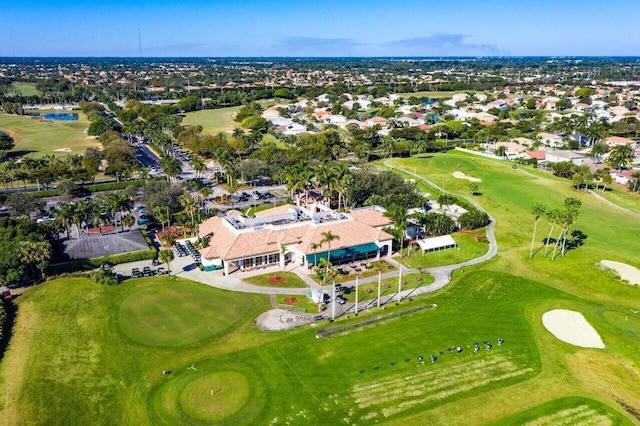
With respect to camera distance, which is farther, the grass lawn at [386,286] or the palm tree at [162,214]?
the palm tree at [162,214]

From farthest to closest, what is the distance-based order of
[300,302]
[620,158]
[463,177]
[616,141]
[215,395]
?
[616,141], [463,177], [620,158], [300,302], [215,395]

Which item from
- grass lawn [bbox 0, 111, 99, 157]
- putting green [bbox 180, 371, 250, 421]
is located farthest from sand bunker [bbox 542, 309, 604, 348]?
grass lawn [bbox 0, 111, 99, 157]

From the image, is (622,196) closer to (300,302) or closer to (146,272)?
(300,302)

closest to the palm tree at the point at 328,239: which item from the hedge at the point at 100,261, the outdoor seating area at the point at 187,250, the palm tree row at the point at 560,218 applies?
the outdoor seating area at the point at 187,250

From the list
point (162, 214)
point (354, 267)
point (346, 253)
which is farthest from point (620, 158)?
point (162, 214)

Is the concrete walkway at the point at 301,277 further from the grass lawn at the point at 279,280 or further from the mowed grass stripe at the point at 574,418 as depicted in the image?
the mowed grass stripe at the point at 574,418

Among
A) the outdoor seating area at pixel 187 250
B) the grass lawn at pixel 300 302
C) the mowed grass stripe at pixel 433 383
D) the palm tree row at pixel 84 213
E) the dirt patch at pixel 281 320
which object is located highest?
the palm tree row at pixel 84 213

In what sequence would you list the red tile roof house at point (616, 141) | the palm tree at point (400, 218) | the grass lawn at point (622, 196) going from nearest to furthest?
the palm tree at point (400, 218)
the grass lawn at point (622, 196)
the red tile roof house at point (616, 141)
